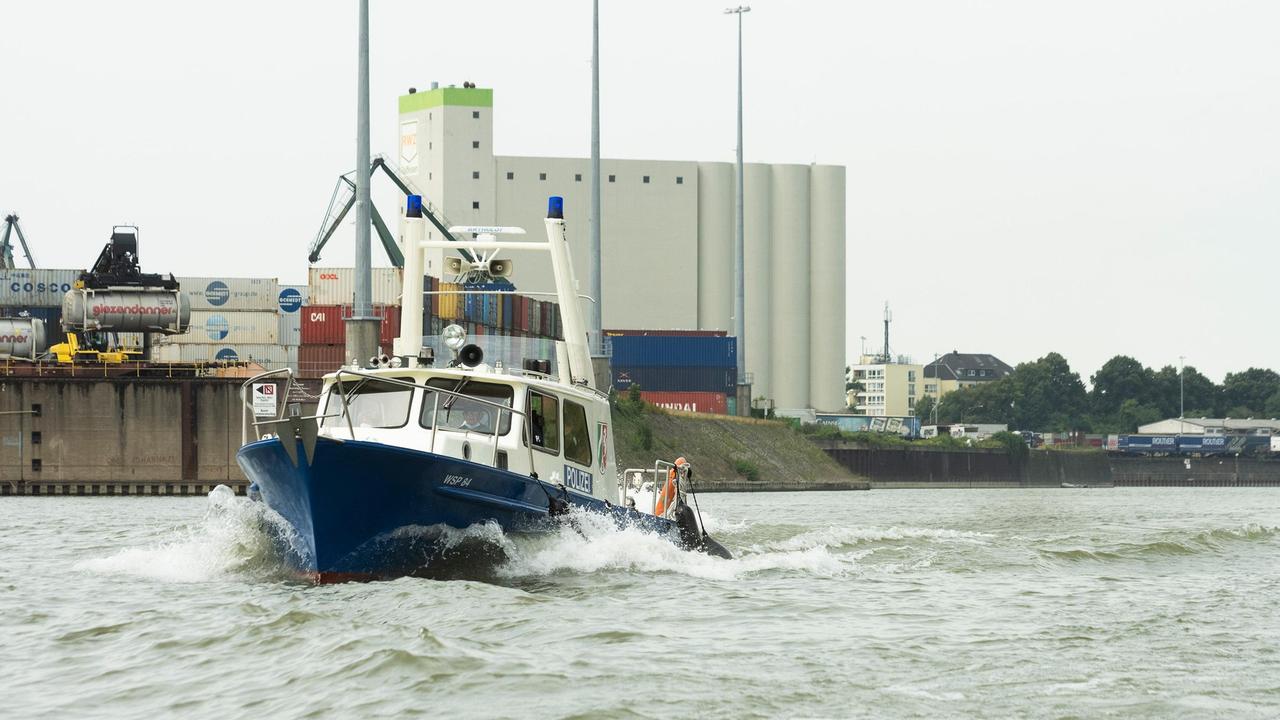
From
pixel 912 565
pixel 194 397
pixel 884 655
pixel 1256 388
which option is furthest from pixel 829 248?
pixel 884 655

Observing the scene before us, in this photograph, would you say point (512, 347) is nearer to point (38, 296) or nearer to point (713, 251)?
point (38, 296)

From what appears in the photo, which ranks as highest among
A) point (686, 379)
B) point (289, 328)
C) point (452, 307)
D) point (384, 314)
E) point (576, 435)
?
point (452, 307)

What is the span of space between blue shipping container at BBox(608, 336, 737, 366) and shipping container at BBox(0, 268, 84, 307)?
118ft

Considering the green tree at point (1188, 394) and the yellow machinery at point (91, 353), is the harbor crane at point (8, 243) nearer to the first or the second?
the yellow machinery at point (91, 353)

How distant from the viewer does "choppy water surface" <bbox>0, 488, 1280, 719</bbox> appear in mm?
11992

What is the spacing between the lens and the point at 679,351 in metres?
106

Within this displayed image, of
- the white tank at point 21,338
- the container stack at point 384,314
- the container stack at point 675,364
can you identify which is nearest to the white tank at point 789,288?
the container stack at point 675,364

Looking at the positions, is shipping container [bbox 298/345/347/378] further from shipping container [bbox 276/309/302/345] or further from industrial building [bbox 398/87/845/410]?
industrial building [bbox 398/87/845/410]

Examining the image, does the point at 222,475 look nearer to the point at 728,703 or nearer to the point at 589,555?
the point at 589,555

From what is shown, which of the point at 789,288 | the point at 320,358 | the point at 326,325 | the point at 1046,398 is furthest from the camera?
the point at 1046,398

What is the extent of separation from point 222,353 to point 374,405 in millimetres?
57418

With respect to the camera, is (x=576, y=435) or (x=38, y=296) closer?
(x=576, y=435)

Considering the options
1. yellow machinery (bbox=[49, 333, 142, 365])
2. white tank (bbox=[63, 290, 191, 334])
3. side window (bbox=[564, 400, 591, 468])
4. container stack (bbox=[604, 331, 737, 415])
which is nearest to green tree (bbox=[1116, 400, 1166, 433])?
container stack (bbox=[604, 331, 737, 415])

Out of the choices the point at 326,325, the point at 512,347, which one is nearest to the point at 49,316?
the point at 326,325
